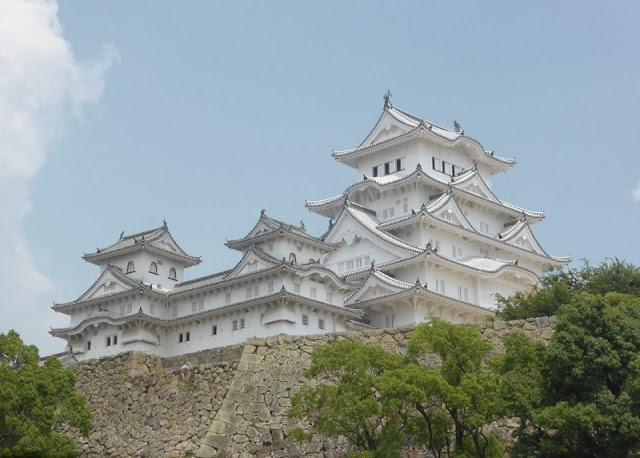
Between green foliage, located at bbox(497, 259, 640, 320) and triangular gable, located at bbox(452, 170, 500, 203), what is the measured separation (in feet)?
62.0

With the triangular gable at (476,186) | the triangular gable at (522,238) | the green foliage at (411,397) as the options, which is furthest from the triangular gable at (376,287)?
the green foliage at (411,397)

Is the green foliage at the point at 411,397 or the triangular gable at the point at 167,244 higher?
the triangular gable at the point at 167,244

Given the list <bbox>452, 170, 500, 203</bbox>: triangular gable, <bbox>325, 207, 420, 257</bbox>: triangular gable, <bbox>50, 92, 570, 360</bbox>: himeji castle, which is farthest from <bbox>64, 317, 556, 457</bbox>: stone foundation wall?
<bbox>452, 170, 500, 203</bbox>: triangular gable

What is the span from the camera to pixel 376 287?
2140 inches

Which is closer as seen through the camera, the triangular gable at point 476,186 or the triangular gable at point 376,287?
the triangular gable at point 376,287

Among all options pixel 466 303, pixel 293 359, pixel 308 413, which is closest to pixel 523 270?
pixel 466 303

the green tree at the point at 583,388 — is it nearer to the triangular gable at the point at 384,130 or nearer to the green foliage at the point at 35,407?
the green foliage at the point at 35,407

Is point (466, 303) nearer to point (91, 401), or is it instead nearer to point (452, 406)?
point (91, 401)

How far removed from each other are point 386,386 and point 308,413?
2.81 meters

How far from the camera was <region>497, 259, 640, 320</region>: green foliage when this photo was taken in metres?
41.3

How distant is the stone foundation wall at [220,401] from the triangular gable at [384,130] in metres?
32.5

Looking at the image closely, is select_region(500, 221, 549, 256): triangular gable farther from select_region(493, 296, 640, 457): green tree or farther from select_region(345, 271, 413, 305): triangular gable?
select_region(493, 296, 640, 457): green tree

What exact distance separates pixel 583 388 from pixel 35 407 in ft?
51.0

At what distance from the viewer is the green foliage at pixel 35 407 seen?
29.1 meters
